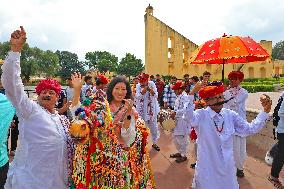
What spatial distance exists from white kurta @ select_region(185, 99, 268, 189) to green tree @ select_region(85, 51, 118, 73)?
70.7 metres

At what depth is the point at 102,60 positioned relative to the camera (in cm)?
8338

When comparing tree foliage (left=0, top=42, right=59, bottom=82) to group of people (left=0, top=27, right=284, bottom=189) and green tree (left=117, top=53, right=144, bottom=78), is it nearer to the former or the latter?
green tree (left=117, top=53, right=144, bottom=78)

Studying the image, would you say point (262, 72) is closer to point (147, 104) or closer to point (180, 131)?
point (147, 104)

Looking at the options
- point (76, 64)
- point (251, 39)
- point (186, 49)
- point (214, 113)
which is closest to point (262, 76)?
point (186, 49)

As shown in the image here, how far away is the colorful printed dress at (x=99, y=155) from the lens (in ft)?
10.6

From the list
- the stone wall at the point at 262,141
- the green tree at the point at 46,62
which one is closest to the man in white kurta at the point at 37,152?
the stone wall at the point at 262,141

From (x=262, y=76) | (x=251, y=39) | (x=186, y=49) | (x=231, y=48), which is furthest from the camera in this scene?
(x=262, y=76)

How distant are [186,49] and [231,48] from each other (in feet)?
89.8

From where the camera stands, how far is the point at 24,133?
10.4 feet

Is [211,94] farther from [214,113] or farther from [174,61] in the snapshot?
[174,61]

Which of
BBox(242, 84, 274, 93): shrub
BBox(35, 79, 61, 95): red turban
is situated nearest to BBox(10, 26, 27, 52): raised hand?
BBox(35, 79, 61, 95): red turban

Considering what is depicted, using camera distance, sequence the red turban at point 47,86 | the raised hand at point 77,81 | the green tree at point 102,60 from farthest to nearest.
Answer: the green tree at point 102,60 < the raised hand at point 77,81 < the red turban at point 47,86

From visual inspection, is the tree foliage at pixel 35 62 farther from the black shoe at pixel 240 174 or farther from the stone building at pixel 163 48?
the black shoe at pixel 240 174

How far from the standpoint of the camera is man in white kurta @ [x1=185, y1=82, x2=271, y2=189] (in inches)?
165
